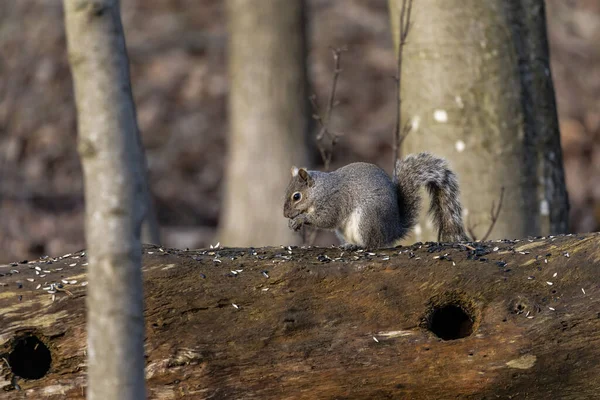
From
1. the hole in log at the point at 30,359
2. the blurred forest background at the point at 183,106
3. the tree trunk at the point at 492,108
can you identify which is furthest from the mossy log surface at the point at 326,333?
the blurred forest background at the point at 183,106

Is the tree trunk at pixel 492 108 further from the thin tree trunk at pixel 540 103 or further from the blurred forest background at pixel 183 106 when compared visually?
the blurred forest background at pixel 183 106

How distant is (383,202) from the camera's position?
3.72 meters

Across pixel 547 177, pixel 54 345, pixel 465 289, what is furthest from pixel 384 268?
pixel 547 177

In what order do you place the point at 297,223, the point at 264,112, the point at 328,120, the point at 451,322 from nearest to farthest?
1. the point at 451,322
2. the point at 297,223
3. the point at 328,120
4. the point at 264,112

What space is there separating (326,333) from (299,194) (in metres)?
1.12

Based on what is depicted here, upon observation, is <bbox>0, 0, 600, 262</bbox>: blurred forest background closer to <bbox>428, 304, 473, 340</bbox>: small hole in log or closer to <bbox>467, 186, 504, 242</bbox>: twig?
<bbox>467, 186, 504, 242</bbox>: twig

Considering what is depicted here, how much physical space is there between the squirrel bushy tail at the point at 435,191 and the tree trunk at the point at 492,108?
21.8 inches

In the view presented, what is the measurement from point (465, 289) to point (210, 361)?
33.8 inches

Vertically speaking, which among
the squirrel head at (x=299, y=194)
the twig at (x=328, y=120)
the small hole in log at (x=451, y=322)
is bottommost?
the small hole in log at (x=451, y=322)

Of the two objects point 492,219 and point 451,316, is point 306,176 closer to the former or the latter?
point 492,219

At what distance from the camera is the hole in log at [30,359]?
304 centimetres

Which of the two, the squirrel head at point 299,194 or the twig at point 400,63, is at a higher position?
the twig at point 400,63

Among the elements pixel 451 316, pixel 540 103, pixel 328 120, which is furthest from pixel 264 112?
pixel 451 316

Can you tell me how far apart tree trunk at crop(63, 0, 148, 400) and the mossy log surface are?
786mm
